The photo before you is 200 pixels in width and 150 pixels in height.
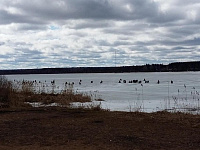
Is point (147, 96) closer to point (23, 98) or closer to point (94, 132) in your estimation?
point (23, 98)

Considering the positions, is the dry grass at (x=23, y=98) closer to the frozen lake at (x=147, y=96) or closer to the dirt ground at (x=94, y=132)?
the frozen lake at (x=147, y=96)

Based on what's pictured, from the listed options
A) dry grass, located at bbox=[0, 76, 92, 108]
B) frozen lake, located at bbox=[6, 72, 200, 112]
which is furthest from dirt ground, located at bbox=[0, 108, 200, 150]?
frozen lake, located at bbox=[6, 72, 200, 112]

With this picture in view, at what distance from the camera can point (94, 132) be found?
9.56 meters

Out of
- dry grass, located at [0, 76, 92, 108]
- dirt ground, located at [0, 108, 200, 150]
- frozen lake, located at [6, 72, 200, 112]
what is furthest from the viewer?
frozen lake, located at [6, 72, 200, 112]

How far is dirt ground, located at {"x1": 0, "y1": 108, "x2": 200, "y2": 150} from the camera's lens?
8023 mm

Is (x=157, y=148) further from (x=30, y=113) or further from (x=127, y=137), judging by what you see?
(x=30, y=113)

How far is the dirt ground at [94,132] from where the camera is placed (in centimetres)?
802

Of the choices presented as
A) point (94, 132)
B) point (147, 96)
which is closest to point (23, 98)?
point (147, 96)

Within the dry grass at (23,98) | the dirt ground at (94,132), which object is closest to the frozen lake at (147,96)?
the dry grass at (23,98)

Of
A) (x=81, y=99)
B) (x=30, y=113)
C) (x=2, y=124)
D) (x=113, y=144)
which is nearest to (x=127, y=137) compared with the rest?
(x=113, y=144)

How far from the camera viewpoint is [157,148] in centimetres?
762

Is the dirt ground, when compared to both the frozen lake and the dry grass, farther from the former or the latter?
the frozen lake

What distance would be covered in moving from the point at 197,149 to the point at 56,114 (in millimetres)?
7019

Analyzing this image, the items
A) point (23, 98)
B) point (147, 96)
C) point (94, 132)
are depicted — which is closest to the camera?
point (94, 132)
